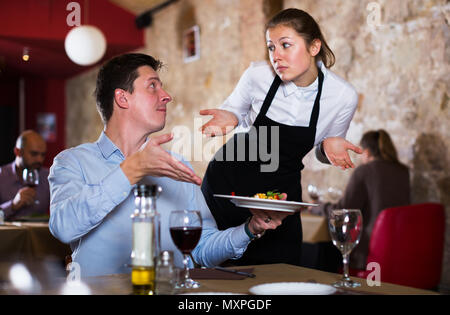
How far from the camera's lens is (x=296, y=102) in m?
2.03

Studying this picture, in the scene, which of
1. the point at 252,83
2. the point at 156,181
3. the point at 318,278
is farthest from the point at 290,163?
the point at 318,278

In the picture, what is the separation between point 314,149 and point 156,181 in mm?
673

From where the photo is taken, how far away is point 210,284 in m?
1.13

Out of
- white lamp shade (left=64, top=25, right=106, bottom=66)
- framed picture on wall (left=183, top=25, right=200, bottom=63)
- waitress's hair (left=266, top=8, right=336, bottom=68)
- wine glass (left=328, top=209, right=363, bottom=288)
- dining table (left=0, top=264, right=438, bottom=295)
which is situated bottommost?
dining table (left=0, top=264, right=438, bottom=295)

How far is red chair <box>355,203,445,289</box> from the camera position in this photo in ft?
9.21

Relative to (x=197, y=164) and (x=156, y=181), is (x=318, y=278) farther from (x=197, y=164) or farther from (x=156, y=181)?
(x=197, y=164)

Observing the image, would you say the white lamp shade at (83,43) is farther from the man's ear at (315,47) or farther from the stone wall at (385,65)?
the man's ear at (315,47)

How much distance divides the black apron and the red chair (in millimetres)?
877

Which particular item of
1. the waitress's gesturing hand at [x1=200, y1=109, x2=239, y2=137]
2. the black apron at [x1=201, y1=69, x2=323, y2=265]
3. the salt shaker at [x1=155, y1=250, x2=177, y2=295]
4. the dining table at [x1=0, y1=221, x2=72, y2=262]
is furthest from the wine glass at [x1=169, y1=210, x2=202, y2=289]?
the dining table at [x1=0, y1=221, x2=72, y2=262]

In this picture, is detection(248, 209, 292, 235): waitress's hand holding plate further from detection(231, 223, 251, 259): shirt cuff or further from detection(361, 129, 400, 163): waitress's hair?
detection(361, 129, 400, 163): waitress's hair

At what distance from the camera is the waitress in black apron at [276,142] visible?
1.93 m

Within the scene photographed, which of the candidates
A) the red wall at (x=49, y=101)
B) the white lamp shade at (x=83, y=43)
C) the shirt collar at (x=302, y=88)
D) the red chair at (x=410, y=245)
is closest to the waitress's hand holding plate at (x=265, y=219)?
the shirt collar at (x=302, y=88)

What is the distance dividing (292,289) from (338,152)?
2.92ft

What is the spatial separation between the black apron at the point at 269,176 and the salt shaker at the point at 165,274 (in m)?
1.03
